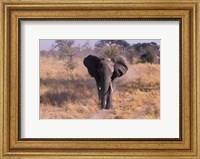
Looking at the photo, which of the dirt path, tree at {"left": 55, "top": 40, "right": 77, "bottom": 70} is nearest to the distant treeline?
tree at {"left": 55, "top": 40, "right": 77, "bottom": 70}

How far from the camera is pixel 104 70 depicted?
92 cm

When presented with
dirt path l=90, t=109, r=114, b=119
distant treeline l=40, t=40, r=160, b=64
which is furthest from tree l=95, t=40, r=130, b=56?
dirt path l=90, t=109, r=114, b=119

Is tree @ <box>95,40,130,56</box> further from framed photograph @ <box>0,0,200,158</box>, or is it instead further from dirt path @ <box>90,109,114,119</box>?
dirt path @ <box>90,109,114,119</box>

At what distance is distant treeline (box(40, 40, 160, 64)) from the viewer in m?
0.91

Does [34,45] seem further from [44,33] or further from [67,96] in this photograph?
[67,96]

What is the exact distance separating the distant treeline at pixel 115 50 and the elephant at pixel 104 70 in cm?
1

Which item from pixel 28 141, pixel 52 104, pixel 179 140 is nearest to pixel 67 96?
pixel 52 104

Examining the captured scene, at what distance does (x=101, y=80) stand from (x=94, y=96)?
0.04 metres

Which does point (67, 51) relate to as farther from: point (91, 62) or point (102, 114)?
point (102, 114)

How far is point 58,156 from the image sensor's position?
914mm

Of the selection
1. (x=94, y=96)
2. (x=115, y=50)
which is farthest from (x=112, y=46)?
(x=94, y=96)

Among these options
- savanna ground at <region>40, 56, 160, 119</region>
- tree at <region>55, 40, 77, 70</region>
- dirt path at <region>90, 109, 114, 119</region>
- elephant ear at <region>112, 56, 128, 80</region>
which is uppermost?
tree at <region>55, 40, 77, 70</region>

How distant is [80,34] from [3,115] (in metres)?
0.26

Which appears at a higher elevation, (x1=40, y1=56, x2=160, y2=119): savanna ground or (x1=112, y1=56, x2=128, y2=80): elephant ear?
(x1=112, y1=56, x2=128, y2=80): elephant ear
